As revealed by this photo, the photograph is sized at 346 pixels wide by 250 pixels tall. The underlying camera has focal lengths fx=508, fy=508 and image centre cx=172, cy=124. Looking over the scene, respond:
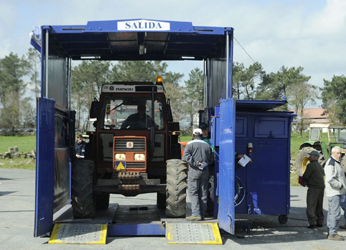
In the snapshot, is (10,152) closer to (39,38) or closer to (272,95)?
Answer: (39,38)

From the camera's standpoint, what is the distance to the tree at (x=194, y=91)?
66.1 meters

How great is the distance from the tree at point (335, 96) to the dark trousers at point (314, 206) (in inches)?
2157

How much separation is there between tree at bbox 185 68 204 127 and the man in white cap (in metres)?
54.2

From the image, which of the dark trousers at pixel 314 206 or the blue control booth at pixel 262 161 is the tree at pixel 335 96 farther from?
the blue control booth at pixel 262 161

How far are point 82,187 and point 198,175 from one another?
226cm

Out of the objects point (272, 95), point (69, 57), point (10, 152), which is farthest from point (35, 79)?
point (69, 57)

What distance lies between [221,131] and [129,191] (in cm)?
219

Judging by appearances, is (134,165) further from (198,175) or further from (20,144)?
(20,144)

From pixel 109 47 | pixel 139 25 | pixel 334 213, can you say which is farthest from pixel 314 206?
pixel 109 47

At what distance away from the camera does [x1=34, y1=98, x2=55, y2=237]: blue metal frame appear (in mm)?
8672

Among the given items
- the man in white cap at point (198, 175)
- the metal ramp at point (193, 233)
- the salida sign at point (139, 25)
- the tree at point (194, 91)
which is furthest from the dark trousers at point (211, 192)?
the tree at point (194, 91)

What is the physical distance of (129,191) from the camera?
10.1 metres

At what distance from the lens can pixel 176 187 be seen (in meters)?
9.86

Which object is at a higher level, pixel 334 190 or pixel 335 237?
pixel 334 190
